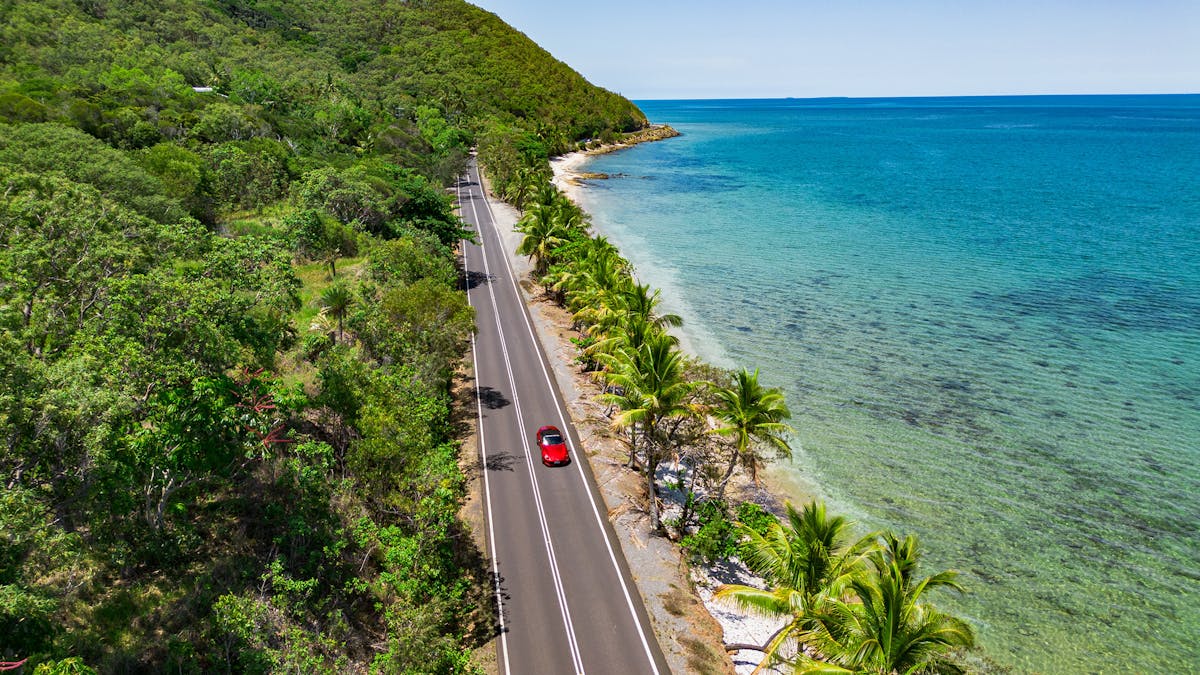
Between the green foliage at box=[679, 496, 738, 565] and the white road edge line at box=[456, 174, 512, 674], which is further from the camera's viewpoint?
the green foliage at box=[679, 496, 738, 565]

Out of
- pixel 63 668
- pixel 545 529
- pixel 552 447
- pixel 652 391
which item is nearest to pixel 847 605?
pixel 652 391

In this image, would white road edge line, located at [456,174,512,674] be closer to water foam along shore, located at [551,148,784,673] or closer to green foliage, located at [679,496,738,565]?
water foam along shore, located at [551,148,784,673]

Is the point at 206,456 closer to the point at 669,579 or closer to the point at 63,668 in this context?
the point at 63,668

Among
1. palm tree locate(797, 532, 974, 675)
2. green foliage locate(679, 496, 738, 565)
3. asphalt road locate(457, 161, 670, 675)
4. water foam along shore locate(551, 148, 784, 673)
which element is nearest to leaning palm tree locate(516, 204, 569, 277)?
asphalt road locate(457, 161, 670, 675)

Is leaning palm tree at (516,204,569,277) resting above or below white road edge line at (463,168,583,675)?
above

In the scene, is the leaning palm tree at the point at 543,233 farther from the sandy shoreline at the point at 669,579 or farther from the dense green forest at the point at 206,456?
the sandy shoreline at the point at 669,579

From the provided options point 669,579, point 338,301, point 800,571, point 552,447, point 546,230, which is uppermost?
point 546,230
